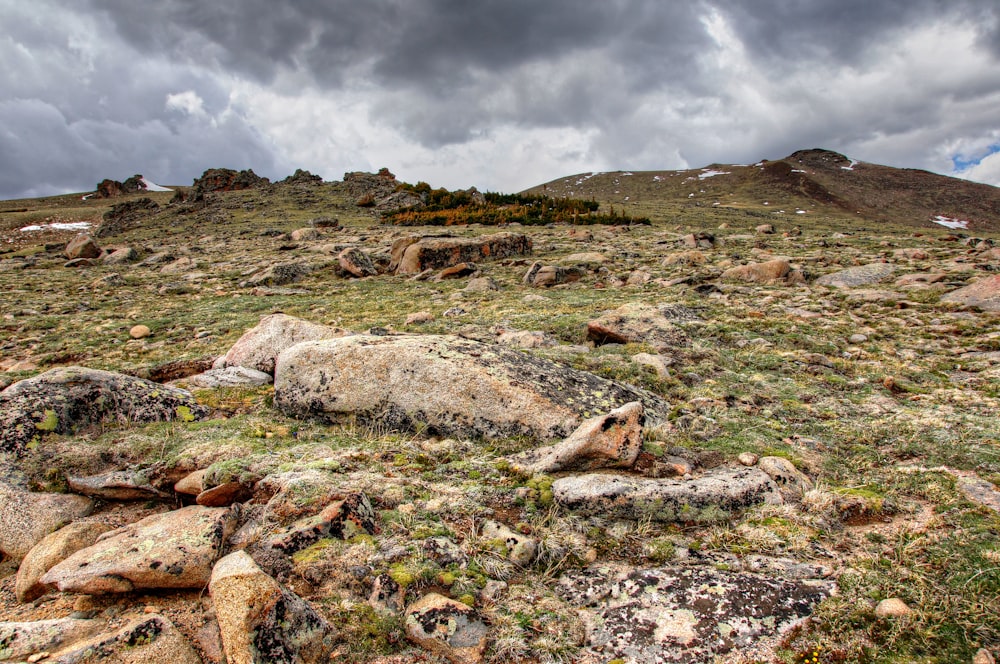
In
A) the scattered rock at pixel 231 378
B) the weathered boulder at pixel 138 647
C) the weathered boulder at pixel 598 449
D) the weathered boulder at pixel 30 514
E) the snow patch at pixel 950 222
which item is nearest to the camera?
the weathered boulder at pixel 138 647

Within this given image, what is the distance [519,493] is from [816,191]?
91.9 meters

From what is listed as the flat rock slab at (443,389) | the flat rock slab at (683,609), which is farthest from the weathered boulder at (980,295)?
the flat rock slab at (683,609)

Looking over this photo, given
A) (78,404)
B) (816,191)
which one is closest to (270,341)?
(78,404)

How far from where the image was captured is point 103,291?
2248 cm

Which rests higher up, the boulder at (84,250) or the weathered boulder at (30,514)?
the boulder at (84,250)

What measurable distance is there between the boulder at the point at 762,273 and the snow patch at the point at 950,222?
66178mm

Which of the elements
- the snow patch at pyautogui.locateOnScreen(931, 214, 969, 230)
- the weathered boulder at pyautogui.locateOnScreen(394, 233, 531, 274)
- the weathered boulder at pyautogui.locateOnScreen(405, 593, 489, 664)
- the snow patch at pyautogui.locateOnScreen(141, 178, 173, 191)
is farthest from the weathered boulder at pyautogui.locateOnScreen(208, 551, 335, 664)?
the snow patch at pyautogui.locateOnScreen(141, 178, 173, 191)

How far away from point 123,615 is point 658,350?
9621 millimetres

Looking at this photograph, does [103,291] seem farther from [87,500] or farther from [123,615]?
[123,615]

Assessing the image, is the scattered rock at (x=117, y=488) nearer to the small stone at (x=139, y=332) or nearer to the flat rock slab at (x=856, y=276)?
the small stone at (x=139, y=332)

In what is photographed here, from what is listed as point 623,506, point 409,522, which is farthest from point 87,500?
point 623,506

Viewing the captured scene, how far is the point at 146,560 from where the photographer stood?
141 inches

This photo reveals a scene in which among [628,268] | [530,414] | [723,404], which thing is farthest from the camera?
[628,268]

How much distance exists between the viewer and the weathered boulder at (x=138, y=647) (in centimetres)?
276
